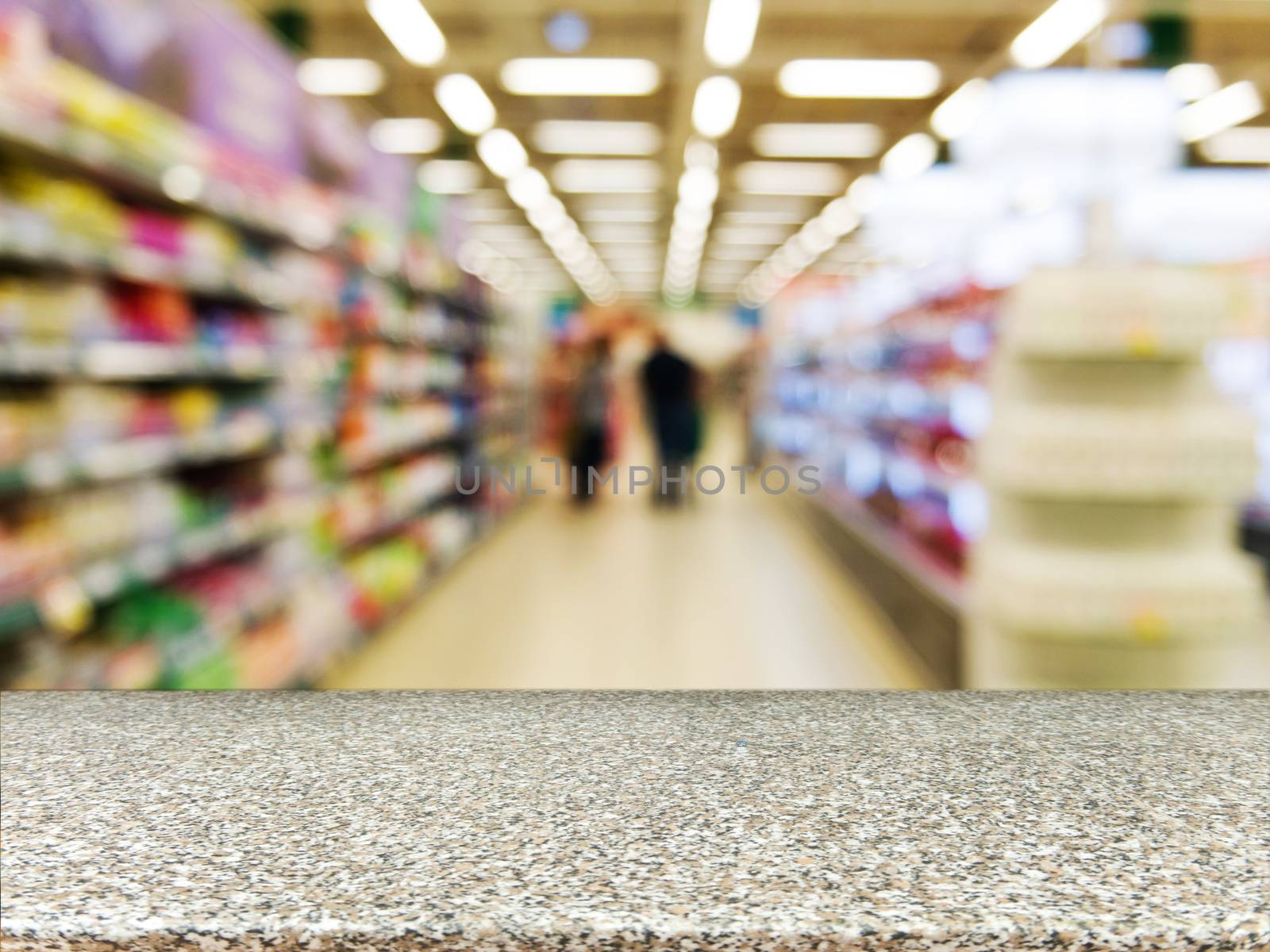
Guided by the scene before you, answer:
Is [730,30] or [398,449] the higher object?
[730,30]

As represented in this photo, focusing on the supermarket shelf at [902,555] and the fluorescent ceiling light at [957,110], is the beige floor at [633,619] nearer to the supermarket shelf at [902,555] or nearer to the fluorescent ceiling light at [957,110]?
the supermarket shelf at [902,555]

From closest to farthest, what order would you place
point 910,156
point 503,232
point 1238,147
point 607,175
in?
point 910,156, point 1238,147, point 607,175, point 503,232

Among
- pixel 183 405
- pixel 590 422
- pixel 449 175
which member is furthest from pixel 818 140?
pixel 183 405

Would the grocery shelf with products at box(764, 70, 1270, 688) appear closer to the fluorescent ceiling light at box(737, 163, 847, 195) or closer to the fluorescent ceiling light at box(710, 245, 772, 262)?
the fluorescent ceiling light at box(737, 163, 847, 195)

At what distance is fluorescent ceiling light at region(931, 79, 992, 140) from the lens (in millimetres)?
5262

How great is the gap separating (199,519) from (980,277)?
308 centimetres

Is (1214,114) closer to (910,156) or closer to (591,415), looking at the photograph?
(910,156)

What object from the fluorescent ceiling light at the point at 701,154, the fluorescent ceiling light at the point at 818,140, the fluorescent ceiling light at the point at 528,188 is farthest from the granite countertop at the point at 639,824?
the fluorescent ceiling light at the point at 528,188

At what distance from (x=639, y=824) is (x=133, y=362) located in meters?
2.27

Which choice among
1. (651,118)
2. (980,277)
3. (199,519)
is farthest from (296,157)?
(980,277)

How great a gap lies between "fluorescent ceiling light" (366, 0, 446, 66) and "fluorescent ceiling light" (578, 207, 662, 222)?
4683 mm

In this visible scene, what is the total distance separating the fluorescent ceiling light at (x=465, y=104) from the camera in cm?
577

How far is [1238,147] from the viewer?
330 inches

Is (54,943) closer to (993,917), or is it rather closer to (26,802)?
(26,802)
